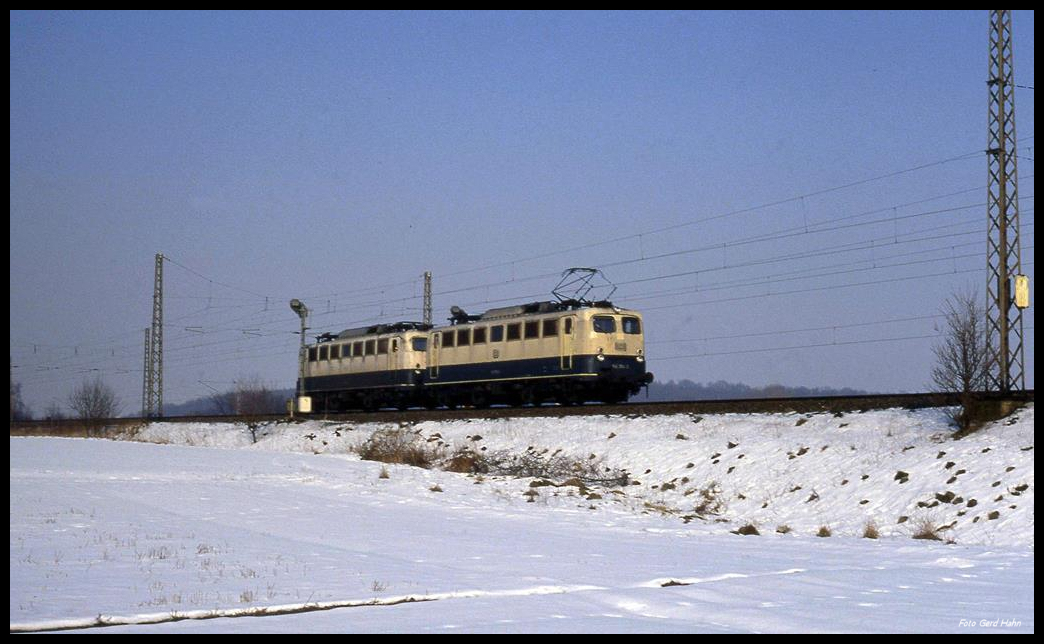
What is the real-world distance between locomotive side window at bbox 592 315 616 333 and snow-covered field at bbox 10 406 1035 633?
5.78 meters

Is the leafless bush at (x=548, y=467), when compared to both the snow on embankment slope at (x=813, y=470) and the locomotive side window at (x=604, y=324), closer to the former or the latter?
the snow on embankment slope at (x=813, y=470)

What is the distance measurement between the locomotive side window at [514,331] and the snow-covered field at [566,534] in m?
7.09

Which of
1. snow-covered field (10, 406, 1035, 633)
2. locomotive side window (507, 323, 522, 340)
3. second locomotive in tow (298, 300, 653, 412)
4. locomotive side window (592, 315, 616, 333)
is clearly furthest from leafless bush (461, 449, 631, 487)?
locomotive side window (507, 323, 522, 340)

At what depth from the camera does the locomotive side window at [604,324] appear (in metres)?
35.6

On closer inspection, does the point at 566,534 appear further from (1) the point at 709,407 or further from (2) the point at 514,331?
(2) the point at 514,331

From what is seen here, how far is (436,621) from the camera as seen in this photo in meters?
8.85

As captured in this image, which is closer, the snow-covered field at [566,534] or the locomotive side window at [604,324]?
the snow-covered field at [566,534]

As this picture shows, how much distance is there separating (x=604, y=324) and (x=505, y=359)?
410 centimetres

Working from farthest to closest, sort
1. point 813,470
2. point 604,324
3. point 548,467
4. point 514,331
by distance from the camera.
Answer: point 514,331 < point 604,324 < point 548,467 < point 813,470

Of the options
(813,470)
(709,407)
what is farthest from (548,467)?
(813,470)

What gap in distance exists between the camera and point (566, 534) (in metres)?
16.2

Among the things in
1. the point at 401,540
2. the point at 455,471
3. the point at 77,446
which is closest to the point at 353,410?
the point at 77,446

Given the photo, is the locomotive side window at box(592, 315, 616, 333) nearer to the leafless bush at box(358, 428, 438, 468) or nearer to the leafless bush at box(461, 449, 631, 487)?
the leafless bush at box(358, 428, 438, 468)

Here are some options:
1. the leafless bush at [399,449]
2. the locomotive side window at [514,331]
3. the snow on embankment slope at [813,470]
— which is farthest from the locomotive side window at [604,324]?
the leafless bush at [399,449]
